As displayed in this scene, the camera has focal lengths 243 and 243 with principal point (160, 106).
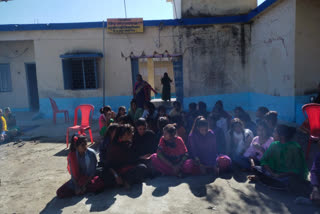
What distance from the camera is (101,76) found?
8.62 m

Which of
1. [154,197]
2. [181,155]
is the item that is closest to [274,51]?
[181,155]

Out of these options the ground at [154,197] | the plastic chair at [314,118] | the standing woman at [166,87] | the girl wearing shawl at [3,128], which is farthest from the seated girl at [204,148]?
the standing woman at [166,87]

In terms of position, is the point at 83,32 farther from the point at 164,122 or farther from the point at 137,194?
the point at 137,194

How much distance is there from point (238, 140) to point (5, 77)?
972 cm

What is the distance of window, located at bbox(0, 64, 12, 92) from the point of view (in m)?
9.76

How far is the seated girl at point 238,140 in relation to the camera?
3.65 meters

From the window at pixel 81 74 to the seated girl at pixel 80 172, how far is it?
577 cm

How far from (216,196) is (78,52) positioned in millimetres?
7218

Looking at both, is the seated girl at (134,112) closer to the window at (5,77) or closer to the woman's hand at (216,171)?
the woman's hand at (216,171)

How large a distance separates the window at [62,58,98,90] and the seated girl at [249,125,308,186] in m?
6.78

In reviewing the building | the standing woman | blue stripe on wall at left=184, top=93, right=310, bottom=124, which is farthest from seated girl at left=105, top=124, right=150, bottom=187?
the standing woman

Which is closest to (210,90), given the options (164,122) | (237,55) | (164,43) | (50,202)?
(237,55)

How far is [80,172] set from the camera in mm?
3086

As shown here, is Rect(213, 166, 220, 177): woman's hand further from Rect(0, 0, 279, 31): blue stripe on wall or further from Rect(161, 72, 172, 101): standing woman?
Rect(161, 72, 172, 101): standing woman
